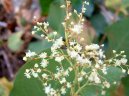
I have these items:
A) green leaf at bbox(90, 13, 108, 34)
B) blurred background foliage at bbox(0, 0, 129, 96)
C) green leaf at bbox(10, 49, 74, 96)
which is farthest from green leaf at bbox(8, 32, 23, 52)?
green leaf at bbox(10, 49, 74, 96)

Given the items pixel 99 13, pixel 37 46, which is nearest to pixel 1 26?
pixel 37 46

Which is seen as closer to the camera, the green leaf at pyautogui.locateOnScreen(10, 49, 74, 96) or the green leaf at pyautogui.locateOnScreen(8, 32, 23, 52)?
the green leaf at pyautogui.locateOnScreen(10, 49, 74, 96)

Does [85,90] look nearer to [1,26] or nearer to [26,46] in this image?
[26,46]

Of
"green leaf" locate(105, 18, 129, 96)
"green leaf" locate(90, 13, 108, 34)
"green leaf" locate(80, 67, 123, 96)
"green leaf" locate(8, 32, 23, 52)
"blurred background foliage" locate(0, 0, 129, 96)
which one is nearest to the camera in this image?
"green leaf" locate(80, 67, 123, 96)

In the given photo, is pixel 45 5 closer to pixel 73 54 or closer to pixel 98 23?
pixel 98 23

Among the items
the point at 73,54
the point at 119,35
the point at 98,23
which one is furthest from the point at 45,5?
the point at 73,54

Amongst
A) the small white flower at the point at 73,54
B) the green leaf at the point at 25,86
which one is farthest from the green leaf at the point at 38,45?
the small white flower at the point at 73,54

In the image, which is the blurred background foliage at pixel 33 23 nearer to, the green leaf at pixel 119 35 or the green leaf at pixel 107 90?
the green leaf at pixel 119 35

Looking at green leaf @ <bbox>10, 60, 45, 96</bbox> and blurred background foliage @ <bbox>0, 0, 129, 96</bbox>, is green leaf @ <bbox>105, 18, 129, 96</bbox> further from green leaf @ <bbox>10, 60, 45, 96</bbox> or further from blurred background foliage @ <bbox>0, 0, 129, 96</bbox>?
green leaf @ <bbox>10, 60, 45, 96</bbox>
